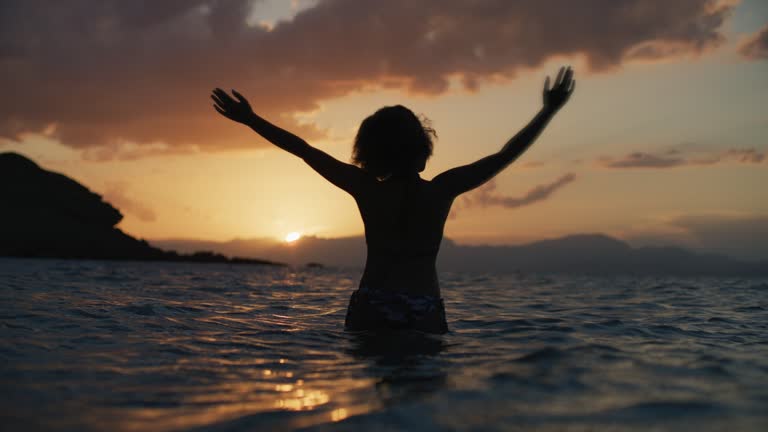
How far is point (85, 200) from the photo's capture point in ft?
404

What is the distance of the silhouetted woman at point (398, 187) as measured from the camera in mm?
4891

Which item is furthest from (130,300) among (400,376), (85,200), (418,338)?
(85,200)

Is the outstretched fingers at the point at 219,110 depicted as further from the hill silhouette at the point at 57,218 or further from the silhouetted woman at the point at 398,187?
the hill silhouette at the point at 57,218

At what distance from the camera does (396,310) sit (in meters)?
5.01

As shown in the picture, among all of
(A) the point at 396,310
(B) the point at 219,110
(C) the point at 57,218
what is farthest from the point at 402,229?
(C) the point at 57,218

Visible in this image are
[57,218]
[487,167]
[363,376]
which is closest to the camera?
[363,376]

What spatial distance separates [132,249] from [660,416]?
5085 inches

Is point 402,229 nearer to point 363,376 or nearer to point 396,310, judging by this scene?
point 396,310

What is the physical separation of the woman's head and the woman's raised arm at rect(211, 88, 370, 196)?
7.5 inches

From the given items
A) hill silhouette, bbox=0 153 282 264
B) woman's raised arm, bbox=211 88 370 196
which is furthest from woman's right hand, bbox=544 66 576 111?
hill silhouette, bbox=0 153 282 264

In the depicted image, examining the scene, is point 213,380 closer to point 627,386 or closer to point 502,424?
point 502,424

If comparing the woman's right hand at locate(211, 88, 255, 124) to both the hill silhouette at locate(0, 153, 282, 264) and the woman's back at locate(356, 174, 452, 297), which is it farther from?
the hill silhouette at locate(0, 153, 282, 264)

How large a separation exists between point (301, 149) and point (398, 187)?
3.00ft

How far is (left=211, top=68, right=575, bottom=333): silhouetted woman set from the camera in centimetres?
489
